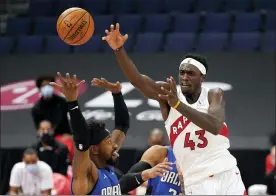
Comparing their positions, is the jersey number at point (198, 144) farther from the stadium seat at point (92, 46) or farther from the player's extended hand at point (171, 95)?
the stadium seat at point (92, 46)

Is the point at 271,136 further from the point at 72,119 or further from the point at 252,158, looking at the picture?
the point at 72,119

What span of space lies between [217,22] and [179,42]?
877 mm

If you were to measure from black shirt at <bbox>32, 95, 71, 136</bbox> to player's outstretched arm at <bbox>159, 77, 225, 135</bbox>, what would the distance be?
16.2 ft

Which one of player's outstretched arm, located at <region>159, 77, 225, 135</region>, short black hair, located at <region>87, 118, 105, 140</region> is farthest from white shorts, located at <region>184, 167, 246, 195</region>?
short black hair, located at <region>87, 118, 105, 140</region>

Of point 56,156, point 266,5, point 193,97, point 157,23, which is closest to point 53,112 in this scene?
point 56,156

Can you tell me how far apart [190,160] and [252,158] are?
417 centimetres

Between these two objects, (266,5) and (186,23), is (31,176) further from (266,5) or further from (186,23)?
(266,5)

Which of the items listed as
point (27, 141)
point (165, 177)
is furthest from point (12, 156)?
point (165, 177)

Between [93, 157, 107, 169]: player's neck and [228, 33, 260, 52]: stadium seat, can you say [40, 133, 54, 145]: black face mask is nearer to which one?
[228, 33, 260, 52]: stadium seat

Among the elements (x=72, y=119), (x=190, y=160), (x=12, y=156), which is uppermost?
(x=72, y=119)

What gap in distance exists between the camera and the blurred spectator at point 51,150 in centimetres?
944

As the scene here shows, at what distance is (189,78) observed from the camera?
17.5 feet

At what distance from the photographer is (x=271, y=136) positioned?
967cm

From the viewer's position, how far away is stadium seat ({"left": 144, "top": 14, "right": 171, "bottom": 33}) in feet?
42.6
